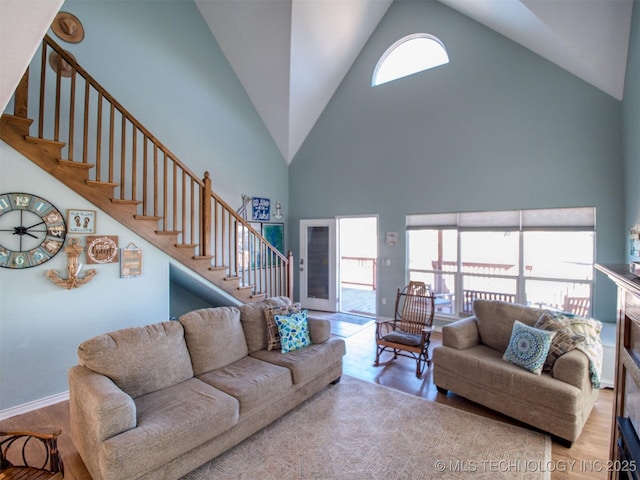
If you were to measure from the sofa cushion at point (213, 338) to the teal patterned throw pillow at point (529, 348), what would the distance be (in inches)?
102

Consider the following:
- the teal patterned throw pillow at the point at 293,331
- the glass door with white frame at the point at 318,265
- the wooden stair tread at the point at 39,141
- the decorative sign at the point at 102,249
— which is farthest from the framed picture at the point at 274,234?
the wooden stair tread at the point at 39,141

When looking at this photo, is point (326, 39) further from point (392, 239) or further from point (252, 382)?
point (252, 382)

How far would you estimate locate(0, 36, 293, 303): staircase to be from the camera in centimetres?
308

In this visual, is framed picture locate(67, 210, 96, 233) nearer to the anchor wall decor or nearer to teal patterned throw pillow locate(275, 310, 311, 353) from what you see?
the anchor wall decor

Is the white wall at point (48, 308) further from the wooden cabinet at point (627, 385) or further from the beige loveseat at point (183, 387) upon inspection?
the wooden cabinet at point (627, 385)

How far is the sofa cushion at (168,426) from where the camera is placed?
1844 millimetres

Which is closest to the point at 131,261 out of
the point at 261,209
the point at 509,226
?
the point at 261,209

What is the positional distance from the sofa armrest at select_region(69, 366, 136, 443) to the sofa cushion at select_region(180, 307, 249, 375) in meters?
0.71

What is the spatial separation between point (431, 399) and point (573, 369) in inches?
50.4

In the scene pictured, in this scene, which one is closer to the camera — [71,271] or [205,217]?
[71,271]

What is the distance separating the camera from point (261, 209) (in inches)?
267

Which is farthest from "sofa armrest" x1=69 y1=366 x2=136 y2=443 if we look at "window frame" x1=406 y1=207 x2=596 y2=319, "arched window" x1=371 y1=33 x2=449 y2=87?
"arched window" x1=371 y1=33 x2=449 y2=87

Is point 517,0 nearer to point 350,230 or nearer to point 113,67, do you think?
point 113,67

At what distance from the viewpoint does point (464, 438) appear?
2662 mm
